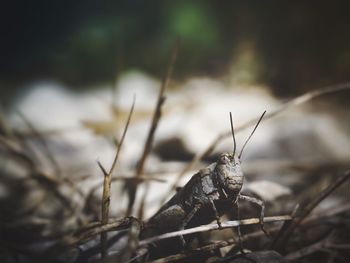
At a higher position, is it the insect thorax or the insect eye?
the insect eye

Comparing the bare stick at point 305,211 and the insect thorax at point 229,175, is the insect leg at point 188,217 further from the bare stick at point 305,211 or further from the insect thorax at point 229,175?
the bare stick at point 305,211

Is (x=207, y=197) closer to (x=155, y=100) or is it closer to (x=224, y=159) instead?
(x=224, y=159)

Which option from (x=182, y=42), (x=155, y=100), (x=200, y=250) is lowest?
(x=200, y=250)

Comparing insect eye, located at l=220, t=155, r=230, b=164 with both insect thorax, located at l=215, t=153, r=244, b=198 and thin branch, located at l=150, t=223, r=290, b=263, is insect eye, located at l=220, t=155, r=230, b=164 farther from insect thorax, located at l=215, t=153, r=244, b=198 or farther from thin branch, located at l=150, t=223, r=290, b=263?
thin branch, located at l=150, t=223, r=290, b=263

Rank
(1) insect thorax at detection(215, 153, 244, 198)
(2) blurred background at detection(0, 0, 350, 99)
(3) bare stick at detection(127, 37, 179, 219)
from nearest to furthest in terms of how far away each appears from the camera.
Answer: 1. (1) insect thorax at detection(215, 153, 244, 198)
2. (3) bare stick at detection(127, 37, 179, 219)
3. (2) blurred background at detection(0, 0, 350, 99)

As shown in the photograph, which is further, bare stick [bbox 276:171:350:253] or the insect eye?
bare stick [bbox 276:171:350:253]

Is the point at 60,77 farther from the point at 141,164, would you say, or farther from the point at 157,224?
the point at 157,224

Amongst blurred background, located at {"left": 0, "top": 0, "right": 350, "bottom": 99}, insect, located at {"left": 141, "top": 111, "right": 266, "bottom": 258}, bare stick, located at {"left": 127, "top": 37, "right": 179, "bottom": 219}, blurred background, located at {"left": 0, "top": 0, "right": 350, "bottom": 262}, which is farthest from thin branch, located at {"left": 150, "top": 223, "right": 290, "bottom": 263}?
blurred background, located at {"left": 0, "top": 0, "right": 350, "bottom": 99}

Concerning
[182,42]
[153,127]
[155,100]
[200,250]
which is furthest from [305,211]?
Answer: [182,42]

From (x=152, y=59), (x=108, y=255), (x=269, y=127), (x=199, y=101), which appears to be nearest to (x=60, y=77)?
(x=152, y=59)
